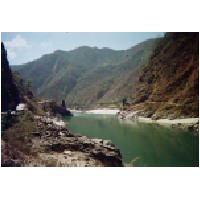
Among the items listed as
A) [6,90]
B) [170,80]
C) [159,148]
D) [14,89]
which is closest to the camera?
[6,90]

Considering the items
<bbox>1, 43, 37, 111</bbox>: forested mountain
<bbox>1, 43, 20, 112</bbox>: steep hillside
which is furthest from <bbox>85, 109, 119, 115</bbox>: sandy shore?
<bbox>1, 43, 20, 112</bbox>: steep hillside

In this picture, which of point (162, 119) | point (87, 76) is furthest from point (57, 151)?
point (87, 76)

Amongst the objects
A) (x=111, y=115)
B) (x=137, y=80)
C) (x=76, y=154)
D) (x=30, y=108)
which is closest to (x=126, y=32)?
(x=76, y=154)

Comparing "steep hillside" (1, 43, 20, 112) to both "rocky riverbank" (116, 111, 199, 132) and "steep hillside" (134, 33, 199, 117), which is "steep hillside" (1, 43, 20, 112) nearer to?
"steep hillside" (134, 33, 199, 117)

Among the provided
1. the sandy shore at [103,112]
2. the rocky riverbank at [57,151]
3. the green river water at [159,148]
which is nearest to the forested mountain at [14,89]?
the rocky riverbank at [57,151]

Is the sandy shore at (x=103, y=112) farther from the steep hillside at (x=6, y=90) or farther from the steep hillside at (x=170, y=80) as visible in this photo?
the steep hillside at (x=6, y=90)

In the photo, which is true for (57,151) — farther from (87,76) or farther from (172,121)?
(87,76)

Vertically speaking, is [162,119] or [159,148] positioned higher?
[162,119]
